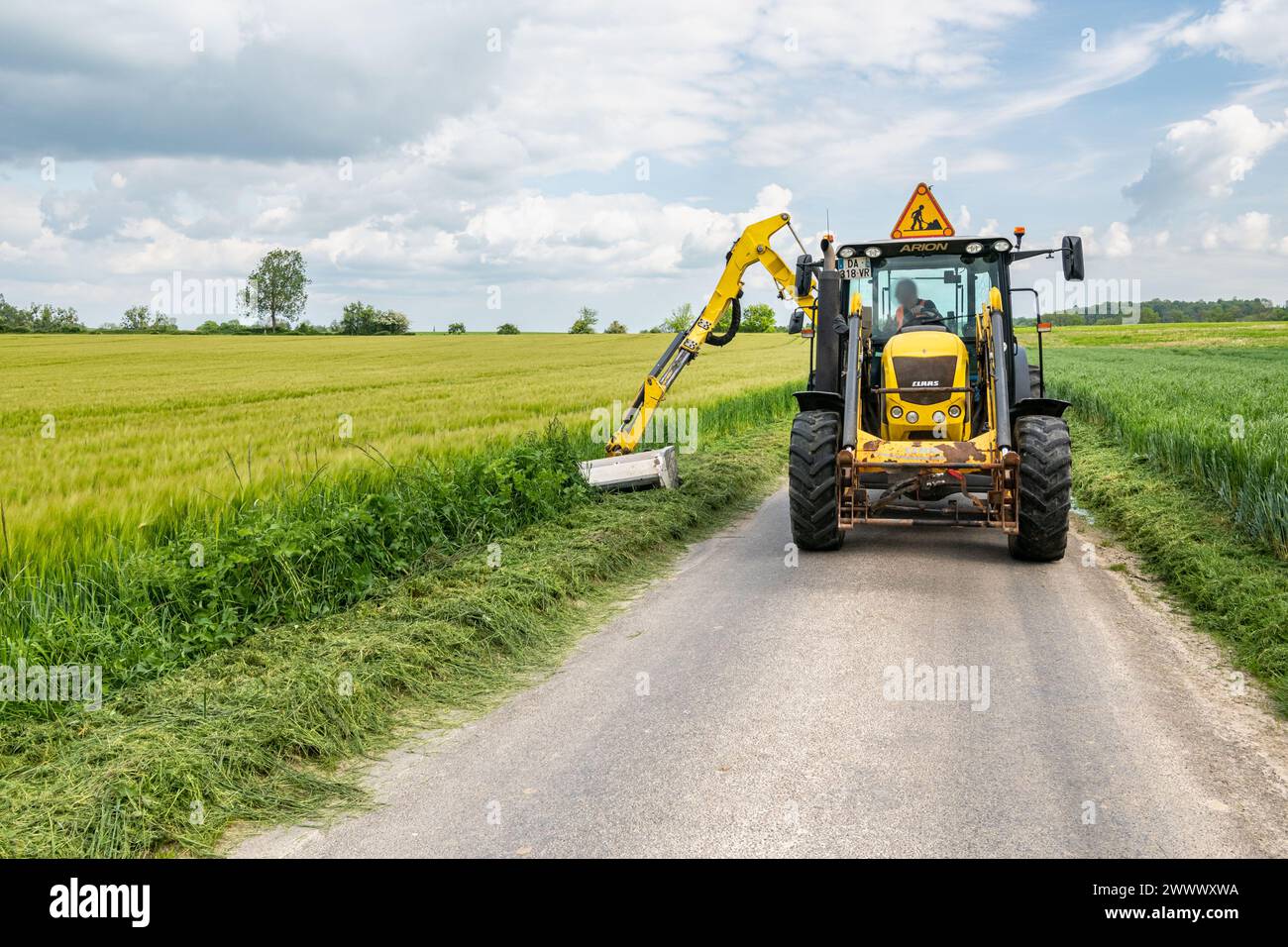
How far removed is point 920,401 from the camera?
861 centimetres

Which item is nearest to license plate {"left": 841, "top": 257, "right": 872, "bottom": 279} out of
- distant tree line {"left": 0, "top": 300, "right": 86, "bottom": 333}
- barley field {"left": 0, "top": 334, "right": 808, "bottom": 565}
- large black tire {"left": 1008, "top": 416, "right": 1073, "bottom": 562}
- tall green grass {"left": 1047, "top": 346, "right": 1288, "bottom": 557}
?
large black tire {"left": 1008, "top": 416, "right": 1073, "bottom": 562}

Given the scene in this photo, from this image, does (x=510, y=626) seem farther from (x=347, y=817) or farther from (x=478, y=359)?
(x=478, y=359)

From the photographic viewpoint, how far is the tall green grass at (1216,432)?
314 inches

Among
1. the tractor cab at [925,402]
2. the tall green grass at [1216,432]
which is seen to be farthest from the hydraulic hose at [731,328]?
the tall green grass at [1216,432]

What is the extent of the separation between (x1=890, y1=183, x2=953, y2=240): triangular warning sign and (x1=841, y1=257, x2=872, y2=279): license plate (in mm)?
979

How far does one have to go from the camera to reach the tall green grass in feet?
26.2

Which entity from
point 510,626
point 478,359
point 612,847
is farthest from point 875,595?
point 478,359

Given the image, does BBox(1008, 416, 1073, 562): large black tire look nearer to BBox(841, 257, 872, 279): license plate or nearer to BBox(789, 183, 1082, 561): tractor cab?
BBox(789, 183, 1082, 561): tractor cab

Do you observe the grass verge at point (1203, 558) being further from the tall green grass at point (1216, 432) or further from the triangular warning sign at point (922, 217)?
the triangular warning sign at point (922, 217)

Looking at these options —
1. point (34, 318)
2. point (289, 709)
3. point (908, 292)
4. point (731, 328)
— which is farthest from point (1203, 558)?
point (34, 318)

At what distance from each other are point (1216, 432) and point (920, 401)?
16.2 ft

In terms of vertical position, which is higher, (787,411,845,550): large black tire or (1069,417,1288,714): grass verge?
(787,411,845,550): large black tire

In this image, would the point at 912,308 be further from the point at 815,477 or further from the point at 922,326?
the point at 815,477

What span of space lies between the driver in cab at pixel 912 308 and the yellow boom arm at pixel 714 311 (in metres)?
1.10
